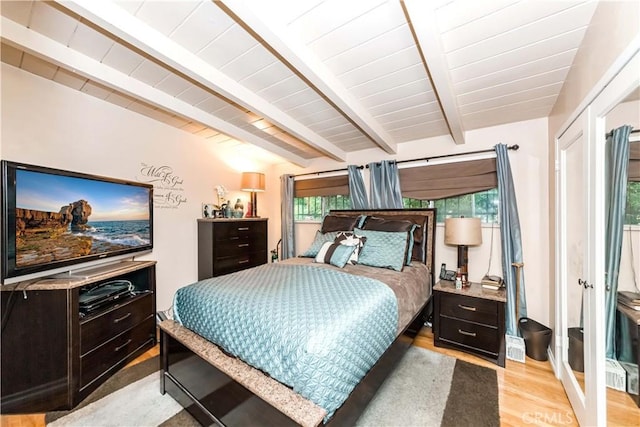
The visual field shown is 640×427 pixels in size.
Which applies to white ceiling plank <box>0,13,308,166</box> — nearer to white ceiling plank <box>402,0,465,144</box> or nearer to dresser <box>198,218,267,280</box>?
dresser <box>198,218,267,280</box>

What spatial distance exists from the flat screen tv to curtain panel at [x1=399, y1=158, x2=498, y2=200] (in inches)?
122

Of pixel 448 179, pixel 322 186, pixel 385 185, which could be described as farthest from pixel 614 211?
pixel 322 186

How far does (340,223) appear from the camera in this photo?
3.33m

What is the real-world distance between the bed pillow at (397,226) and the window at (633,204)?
165 cm

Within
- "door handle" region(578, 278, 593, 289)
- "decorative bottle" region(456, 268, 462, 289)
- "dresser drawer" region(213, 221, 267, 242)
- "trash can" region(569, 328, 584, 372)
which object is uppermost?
"dresser drawer" region(213, 221, 267, 242)

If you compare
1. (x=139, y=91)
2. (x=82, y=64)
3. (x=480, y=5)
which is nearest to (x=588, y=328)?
(x=480, y=5)

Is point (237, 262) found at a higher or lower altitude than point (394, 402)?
higher

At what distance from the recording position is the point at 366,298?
166 centimetres

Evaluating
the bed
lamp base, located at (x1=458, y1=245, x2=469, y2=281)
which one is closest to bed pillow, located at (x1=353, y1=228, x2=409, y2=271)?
the bed

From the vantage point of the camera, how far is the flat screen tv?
5.17ft

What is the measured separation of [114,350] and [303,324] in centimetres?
186

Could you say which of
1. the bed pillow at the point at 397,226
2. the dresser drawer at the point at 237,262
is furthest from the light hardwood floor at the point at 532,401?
the dresser drawer at the point at 237,262

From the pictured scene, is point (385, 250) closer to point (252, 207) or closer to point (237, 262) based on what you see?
point (237, 262)

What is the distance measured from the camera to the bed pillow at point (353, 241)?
2.71 m
